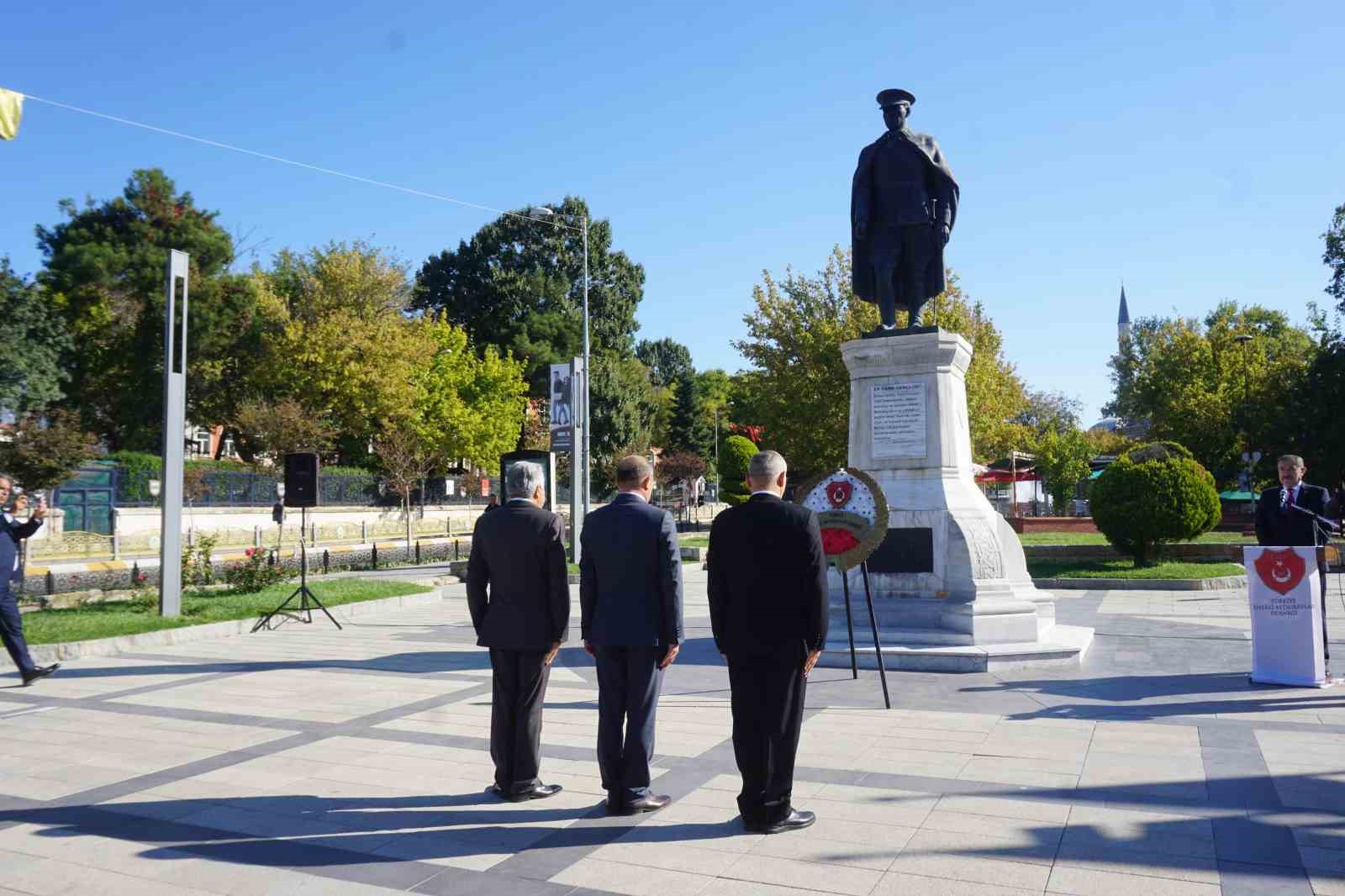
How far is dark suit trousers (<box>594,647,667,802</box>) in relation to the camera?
5.03 m

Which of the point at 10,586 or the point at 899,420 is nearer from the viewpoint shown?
the point at 10,586

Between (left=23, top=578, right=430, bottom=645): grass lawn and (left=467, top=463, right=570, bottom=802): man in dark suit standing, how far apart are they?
8028 mm

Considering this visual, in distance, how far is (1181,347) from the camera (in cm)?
4850

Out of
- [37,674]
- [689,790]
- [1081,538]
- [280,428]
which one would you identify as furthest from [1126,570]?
[280,428]

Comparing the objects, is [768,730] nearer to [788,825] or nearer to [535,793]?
[788,825]

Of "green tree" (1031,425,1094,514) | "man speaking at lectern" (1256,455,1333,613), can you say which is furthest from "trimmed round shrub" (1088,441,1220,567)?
"green tree" (1031,425,1094,514)

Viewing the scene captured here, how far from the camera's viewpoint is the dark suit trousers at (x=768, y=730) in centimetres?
470

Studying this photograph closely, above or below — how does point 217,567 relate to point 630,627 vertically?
below

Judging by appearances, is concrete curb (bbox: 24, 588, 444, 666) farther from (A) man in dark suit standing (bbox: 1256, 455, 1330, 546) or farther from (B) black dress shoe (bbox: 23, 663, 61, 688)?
(A) man in dark suit standing (bbox: 1256, 455, 1330, 546)

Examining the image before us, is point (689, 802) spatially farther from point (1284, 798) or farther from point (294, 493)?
point (294, 493)

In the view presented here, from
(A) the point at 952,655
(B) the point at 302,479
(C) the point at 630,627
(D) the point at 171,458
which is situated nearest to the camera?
(C) the point at 630,627

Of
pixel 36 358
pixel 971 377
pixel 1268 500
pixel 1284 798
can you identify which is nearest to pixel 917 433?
pixel 1268 500

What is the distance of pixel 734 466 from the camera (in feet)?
129

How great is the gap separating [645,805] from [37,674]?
7199mm
